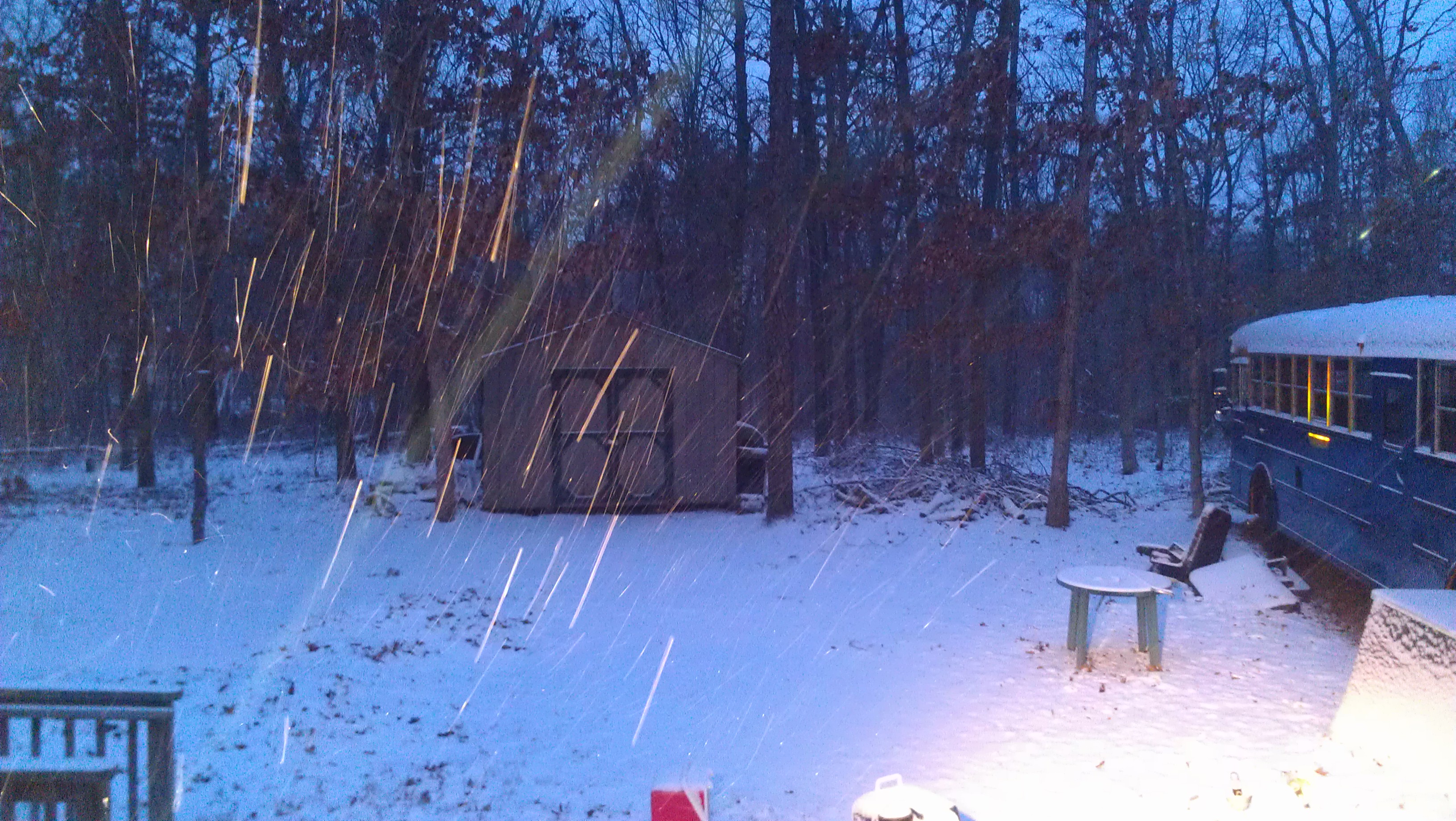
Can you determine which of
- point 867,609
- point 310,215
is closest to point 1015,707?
point 867,609

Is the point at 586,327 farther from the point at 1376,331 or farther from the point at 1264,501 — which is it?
the point at 1376,331

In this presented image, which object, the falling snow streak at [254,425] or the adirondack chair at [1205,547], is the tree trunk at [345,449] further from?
the adirondack chair at [1205,547]

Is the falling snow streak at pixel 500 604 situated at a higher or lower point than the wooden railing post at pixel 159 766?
lower

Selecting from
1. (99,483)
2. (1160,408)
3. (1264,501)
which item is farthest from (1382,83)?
(99,483)

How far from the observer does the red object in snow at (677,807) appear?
439 centimetres

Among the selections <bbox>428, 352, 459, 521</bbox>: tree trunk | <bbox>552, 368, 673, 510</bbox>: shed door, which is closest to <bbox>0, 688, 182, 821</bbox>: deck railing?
<bbox>428, 352, 459, 521</bbox>: tree trunk

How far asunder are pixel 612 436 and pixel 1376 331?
31.4 ft

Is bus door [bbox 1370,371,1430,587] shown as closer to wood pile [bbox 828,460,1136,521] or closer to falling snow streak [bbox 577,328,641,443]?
wood pile [bbox 828,460,1136,521]

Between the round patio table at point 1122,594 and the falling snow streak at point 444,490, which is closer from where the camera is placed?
the round patio table at point 1122,594

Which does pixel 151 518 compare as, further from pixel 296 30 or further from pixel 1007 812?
pixel 1007 812

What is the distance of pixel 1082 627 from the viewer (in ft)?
26.3

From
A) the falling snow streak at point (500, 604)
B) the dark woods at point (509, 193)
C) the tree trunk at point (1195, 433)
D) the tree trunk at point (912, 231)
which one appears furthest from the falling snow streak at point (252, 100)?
the tree trunk at point (1195, 433)

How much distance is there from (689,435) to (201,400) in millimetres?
6459

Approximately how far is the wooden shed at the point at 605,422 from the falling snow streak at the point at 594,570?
2.59ft
